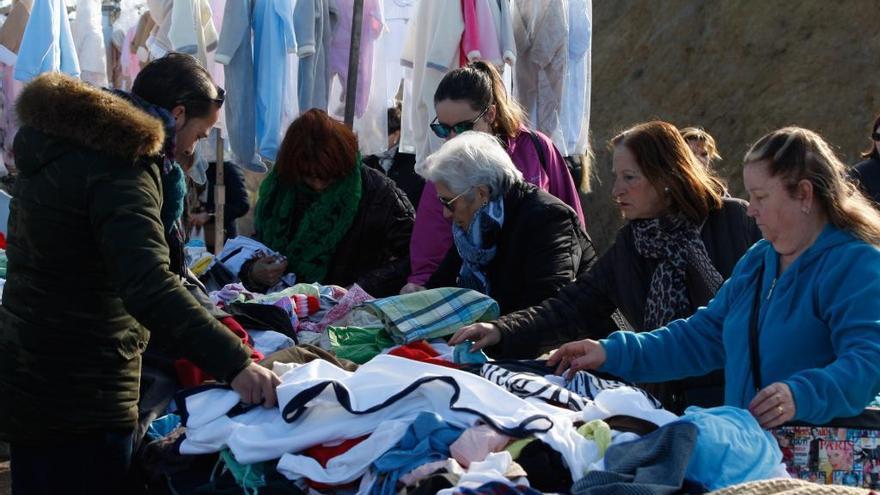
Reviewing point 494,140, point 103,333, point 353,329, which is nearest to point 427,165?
point 494,140

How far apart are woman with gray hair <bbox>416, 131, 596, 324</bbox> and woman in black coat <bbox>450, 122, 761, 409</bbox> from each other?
25 centimetres

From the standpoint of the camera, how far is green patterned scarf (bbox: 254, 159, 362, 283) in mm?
4715

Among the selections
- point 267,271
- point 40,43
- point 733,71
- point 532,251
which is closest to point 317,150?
point 267,271

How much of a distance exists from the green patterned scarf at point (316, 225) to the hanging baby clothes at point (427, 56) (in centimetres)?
144

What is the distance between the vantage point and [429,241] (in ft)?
14.6

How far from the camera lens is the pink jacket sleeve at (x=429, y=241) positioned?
4.43 metres

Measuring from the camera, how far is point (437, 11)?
625 cm

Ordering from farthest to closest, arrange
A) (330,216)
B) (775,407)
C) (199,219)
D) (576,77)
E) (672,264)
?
(199,219), (576,77), (330,216), (672,264), (775,407)

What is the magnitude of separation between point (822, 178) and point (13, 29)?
6.37 metres

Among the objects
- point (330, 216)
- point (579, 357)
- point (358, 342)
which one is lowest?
point (358, 342)

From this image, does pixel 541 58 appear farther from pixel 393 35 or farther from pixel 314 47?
pixel 314 47

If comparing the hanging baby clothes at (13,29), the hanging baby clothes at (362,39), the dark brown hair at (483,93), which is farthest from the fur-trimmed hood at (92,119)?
the hanging baby clothes at (13,29)

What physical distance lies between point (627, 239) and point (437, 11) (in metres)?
3.04

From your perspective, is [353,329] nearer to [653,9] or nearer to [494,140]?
[494,140]
